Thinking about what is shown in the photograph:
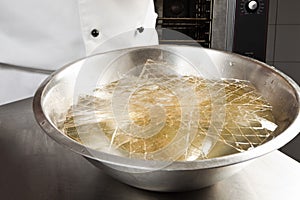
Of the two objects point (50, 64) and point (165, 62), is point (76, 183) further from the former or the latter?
point (50, 64)

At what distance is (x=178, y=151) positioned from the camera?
617mm

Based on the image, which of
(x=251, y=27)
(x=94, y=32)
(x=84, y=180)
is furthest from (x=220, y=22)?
(x=84, y=180)

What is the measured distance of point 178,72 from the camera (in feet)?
2.87

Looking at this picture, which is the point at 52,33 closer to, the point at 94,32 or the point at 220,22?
the point at 94,32

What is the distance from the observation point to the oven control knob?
4.98ft

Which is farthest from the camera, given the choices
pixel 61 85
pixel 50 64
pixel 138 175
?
pixel 50 64

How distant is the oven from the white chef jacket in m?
0.50

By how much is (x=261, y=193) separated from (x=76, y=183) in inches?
9.9

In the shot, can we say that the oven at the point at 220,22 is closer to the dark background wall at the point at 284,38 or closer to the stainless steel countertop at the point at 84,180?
the dark background wall at the point at 284,38

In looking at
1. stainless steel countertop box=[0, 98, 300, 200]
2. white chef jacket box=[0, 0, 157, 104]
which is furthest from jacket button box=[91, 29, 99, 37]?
stainless steel countertop box=[0, 98, 300, 200]

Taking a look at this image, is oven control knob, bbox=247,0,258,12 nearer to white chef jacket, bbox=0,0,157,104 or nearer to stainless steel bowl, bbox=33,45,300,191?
white chef jacket, bbox=0,0,157,104

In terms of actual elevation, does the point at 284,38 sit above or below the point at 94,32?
below

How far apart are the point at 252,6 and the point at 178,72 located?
0.74m

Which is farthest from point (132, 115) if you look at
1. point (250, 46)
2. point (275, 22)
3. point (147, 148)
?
point (275, 22)
